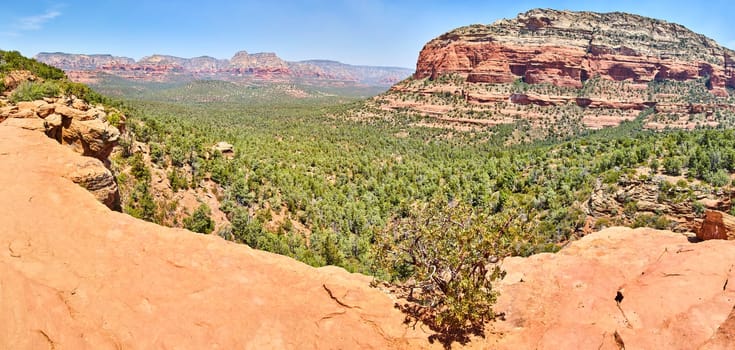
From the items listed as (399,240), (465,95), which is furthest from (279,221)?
(465,95)

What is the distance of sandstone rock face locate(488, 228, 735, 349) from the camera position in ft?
38.1

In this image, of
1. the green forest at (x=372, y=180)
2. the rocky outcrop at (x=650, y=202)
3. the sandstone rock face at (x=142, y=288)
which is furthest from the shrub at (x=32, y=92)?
the rocky outcrop at (x=650, y=202)

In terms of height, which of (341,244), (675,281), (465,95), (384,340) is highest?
(465,95)

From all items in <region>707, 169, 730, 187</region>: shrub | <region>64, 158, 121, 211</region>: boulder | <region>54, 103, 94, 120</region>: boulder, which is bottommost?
<region>707, 169, 730, 187</region>: shrub

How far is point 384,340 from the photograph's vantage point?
44.4 feet

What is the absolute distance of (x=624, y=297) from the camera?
14.3 metres

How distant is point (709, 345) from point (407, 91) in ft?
574

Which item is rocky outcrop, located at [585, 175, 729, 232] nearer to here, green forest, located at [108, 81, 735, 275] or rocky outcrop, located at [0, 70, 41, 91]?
green forest, located at [108, 81, 735, 275]

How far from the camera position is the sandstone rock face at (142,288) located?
10.7m

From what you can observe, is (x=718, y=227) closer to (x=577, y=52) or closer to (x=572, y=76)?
(x=572, y=76)

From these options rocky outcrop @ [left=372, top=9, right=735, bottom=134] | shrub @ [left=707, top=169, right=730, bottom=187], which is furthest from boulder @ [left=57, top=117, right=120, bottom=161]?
rocky outcrop @ [left=372, top=9, right=735, bottom=134]

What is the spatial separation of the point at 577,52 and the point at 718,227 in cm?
18366

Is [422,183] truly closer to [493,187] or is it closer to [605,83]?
[493,187]

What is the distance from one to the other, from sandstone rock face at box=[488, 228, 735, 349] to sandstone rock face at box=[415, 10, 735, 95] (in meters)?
165
